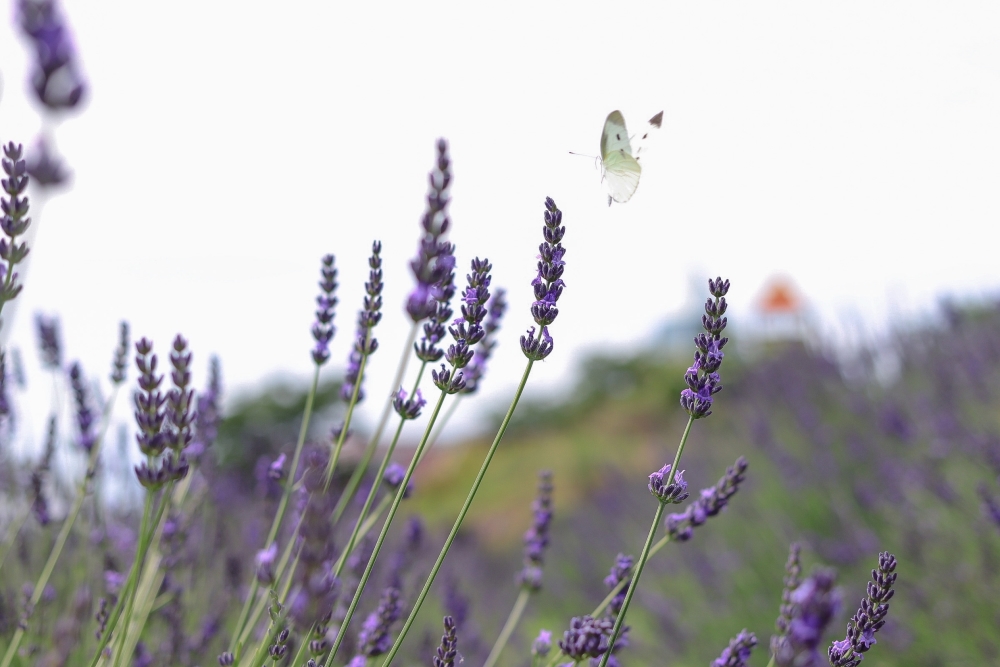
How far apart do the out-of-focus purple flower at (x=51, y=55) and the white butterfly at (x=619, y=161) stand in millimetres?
1177

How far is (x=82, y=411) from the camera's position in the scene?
81.3 inches

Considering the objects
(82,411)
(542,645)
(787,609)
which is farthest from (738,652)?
(82,411)

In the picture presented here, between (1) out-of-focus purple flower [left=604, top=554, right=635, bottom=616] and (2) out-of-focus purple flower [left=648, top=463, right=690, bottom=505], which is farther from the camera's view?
(1) out-of-focus purple flower [left=604, top=554, right=635, bottom=616]

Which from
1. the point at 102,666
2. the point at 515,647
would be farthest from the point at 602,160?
the point at 515,647

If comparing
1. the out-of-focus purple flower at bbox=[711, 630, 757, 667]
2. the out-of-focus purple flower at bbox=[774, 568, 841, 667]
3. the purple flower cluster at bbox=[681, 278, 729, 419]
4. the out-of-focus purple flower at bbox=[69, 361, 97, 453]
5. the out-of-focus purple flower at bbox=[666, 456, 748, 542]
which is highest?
the purple flower cluster at bbox=[681, 278, 729, 419]

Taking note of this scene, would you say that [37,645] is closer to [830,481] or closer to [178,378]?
[178,378]

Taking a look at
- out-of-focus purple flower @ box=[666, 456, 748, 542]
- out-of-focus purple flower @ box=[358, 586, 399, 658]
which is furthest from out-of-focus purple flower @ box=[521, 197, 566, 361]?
out-of-focus purple flower @ box=[358, 586, 399, 658]

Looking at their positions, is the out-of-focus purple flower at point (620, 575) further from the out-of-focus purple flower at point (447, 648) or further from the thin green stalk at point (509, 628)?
the out-of-focus purple flower at point (447, 648)

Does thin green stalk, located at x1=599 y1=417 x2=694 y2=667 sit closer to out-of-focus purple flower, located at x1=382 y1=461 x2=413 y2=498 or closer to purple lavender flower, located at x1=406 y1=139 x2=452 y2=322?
purple lavender flower, located at x1=406 y1=139 x2=452 y2=322

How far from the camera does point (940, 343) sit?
226 inches

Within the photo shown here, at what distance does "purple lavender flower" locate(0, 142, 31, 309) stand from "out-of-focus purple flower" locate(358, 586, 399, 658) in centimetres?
90

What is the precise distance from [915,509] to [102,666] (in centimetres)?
373

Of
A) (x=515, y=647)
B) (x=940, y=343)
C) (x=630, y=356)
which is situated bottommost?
(x=515, y=647)

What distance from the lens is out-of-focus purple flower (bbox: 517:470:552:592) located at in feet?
5.78
